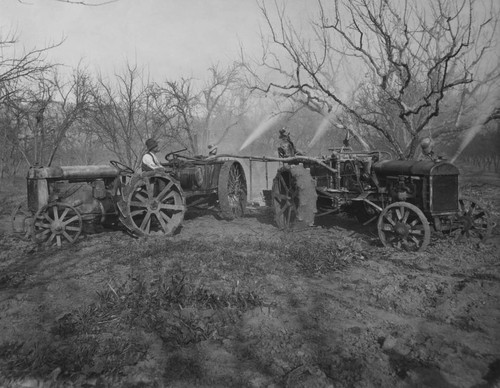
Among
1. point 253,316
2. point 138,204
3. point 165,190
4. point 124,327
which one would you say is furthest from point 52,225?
point 253,316

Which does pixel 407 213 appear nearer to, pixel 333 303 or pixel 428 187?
pixel 428 187

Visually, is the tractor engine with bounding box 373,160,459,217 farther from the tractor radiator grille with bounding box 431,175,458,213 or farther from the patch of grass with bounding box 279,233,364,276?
the patch of grass with bounding box 279,233,364,276

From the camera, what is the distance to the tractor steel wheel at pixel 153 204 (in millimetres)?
7078

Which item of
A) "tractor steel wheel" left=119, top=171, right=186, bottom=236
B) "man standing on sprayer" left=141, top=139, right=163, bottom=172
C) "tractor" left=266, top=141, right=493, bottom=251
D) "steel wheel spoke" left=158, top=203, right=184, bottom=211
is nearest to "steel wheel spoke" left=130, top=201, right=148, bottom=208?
"tractor steel wheel" left=119, top=171, right=186, bottom=236

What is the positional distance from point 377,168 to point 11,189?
20412mm

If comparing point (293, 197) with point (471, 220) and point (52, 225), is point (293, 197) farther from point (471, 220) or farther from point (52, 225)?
point (52, 225)

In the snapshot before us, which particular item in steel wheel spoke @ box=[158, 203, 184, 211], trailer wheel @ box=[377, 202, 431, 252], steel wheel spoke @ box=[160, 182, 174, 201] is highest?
steel wheel spoke @ box=[160, 182, 174, 201]

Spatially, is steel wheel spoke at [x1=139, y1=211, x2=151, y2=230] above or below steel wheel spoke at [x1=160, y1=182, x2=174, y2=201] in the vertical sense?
below

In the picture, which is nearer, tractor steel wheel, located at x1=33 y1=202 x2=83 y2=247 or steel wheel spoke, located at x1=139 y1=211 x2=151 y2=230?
tractor steel wheel, located at x1=33 y1=202 x2=83 y2=247

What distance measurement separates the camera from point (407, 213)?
6.20 metres

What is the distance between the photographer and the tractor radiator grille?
620 centimetres

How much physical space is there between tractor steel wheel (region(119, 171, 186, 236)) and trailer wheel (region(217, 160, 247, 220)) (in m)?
1.37

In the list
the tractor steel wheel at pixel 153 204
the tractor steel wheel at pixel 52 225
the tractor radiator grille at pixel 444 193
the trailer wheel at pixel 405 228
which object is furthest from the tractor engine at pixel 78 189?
the tractor radiator grille at pixel 444 193

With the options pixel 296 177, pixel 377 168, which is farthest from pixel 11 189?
pixel 377 168
